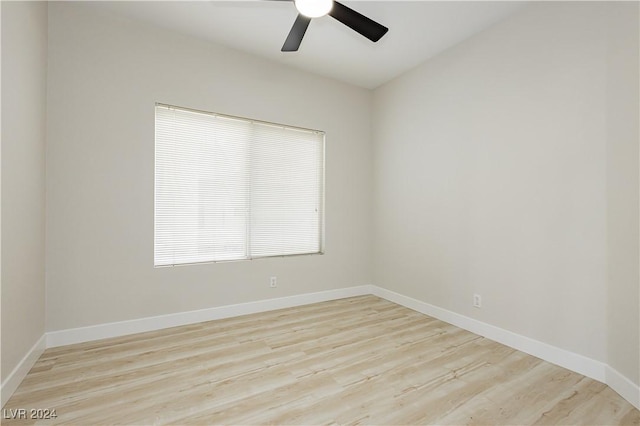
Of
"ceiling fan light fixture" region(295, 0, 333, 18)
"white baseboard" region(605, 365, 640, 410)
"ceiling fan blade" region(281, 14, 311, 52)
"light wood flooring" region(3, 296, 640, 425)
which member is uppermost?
"ceiling fan blade" region(281, 14, 311, 52)

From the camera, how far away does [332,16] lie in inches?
85.4

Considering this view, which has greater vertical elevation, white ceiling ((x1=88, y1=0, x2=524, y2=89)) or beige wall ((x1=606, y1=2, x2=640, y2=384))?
white ceiling ((x1=88, y1=0, x2=524, y2=89))

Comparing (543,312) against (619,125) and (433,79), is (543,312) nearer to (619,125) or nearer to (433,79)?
(619,125)

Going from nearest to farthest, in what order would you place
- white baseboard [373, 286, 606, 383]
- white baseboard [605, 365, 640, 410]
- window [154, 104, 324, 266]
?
white baseboard [605, 365, 640, 410]
white baseboard [373, 286, 606, 383]
window [154, 104, 324, 266]

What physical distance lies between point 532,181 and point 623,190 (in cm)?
62

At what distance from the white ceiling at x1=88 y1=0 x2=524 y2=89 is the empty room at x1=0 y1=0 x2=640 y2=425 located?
0.03 meters

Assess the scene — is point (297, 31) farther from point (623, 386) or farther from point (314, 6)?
point (623, 386)

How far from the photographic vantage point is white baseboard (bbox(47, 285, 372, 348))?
2656mm

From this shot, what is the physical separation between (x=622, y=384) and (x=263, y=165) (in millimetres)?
3530

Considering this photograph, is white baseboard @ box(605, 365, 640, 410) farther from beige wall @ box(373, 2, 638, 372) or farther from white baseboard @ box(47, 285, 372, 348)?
white baseboard @ box(47, 285, 372, 348)

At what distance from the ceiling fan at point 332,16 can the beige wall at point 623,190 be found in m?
1.55

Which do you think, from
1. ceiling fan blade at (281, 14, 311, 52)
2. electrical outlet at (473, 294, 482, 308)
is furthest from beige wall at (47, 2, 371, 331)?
electrical outlet at (473, 294, 482, 308)

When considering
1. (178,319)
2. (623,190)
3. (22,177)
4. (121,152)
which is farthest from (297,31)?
(178,319)

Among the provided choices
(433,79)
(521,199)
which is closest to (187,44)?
(433,79)
